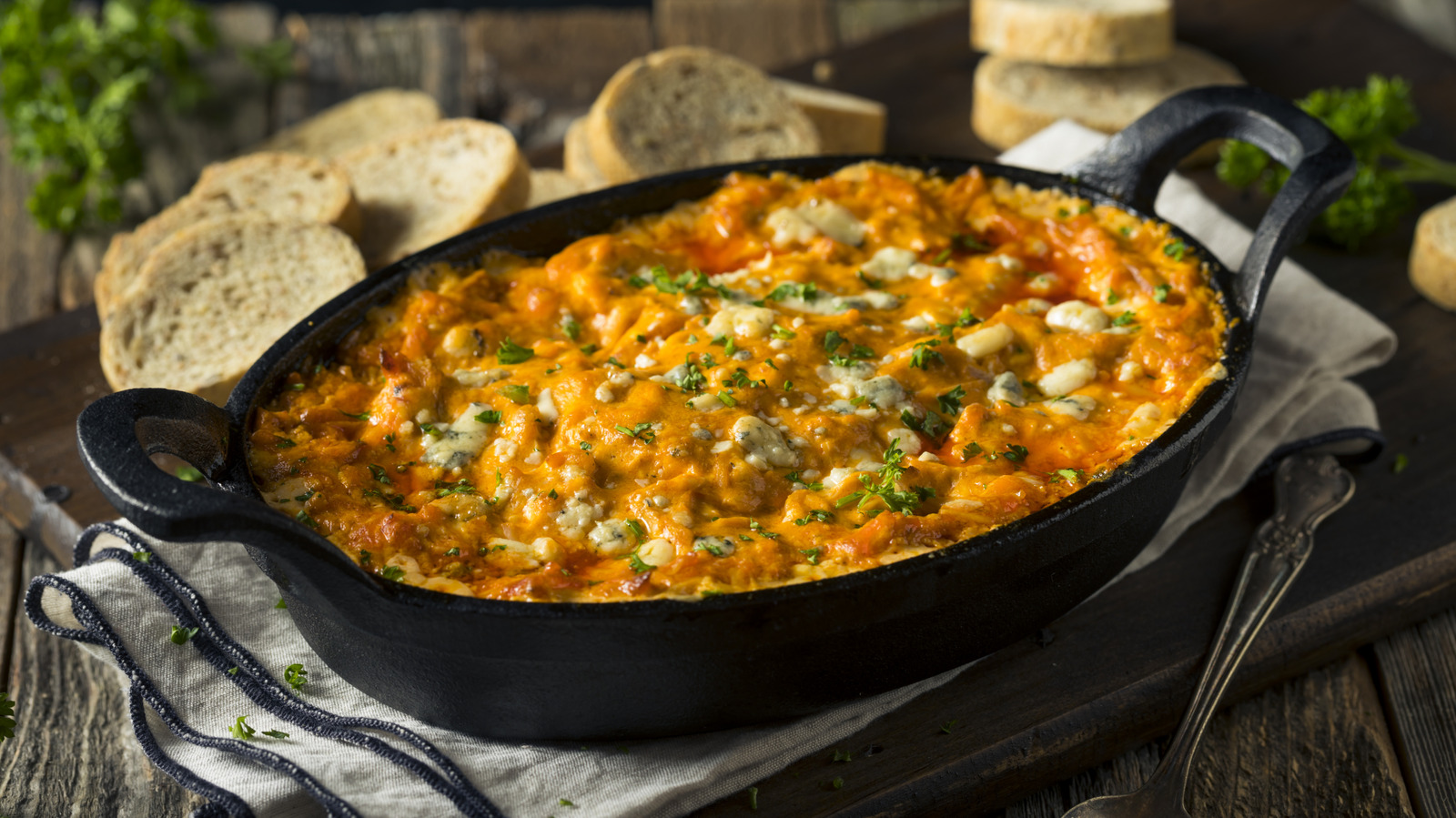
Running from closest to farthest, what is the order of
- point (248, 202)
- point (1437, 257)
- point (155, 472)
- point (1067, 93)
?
point (155, 472), point (1437, 257), point (248, 202), point (1067, 93)

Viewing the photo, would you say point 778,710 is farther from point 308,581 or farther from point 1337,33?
point 1337,33

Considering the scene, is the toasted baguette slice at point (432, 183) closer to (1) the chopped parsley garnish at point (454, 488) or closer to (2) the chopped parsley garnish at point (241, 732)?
(1) the chopped parsley garnish at point (454, 488)

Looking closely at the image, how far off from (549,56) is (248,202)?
208 centimetres

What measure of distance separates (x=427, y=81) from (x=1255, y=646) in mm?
4270

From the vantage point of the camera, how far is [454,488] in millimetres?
2406

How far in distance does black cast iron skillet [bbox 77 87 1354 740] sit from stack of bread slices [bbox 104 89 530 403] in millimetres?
791

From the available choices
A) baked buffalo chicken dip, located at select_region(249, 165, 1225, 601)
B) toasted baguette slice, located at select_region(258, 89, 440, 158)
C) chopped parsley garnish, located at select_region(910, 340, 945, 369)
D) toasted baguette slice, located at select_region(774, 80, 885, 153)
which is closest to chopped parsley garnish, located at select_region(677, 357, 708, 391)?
baked buffalo chicken dip, located at select_region(249, 165, 1225, 601)

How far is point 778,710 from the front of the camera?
230cm

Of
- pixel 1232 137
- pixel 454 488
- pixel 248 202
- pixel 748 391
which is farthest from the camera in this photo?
pixel 248 202

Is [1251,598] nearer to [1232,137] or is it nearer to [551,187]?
[1232,137]

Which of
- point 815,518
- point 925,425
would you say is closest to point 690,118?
point 925,425

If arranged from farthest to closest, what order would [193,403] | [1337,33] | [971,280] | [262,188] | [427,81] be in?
[427,81] < [1337,33] < [262,188] < [971,280] < [193,403]

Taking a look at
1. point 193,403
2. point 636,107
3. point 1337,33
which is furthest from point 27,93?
point 1337,33

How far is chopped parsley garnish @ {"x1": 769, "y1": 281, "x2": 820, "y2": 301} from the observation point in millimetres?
2834
